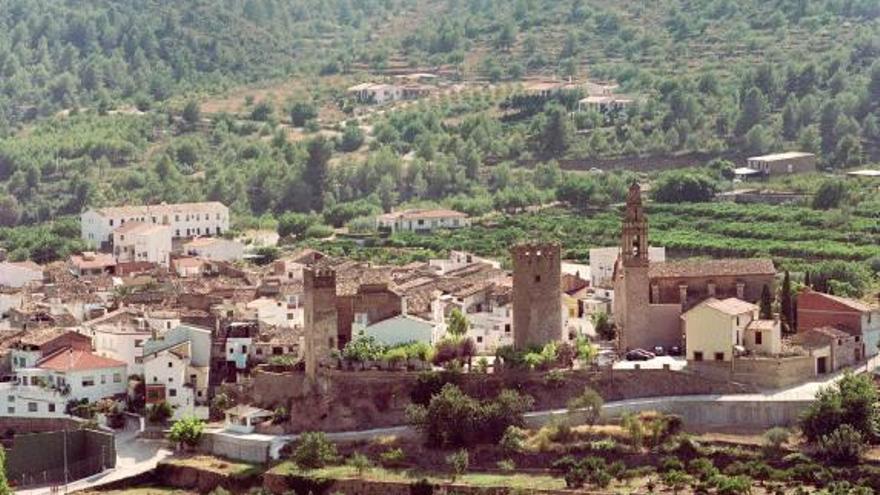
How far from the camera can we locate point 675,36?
10094 centimetres

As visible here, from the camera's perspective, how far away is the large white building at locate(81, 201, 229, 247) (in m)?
70.9

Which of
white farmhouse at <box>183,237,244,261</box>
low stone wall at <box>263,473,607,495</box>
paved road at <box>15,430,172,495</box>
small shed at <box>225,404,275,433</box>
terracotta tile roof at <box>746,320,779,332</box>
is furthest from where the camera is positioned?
white farmhouse at <box>183,237,244,261</box>

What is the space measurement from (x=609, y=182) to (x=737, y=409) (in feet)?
102

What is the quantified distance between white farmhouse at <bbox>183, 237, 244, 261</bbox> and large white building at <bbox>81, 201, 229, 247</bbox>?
3491mm

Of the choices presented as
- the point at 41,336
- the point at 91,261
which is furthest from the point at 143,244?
the point at 41,336

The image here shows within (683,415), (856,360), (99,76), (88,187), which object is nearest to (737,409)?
(683,415)

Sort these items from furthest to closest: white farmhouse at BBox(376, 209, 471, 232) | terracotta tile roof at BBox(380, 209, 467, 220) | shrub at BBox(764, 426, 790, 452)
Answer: terracotta tile roof at BBox(380, 209, 467, 220), white farmhouse at BBox(376, 209, 471, 232), shrub at BBox(764, 426, 790, 452)

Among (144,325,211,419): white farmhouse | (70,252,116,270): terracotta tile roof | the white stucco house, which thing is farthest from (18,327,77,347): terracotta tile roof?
the white stucco house

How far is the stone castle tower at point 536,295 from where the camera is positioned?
147 ft

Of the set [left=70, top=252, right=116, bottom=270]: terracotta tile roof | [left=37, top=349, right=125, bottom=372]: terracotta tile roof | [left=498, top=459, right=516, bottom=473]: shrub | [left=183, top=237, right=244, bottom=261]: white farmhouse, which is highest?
[left=183, top=237, right=244, bottom=261]: white farmhouse

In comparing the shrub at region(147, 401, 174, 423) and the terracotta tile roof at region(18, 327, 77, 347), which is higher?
the terracotta tile roof at region(18, 327, 77, 347)

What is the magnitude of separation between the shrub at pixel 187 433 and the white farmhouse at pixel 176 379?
1567mm

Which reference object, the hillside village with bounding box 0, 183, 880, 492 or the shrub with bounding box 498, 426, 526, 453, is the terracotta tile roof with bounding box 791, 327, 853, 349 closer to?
the hillside village with bounding box 0, 183, 880, 492

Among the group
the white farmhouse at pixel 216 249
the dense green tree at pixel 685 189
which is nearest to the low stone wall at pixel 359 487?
the white farmhouse at pixel 216 249
